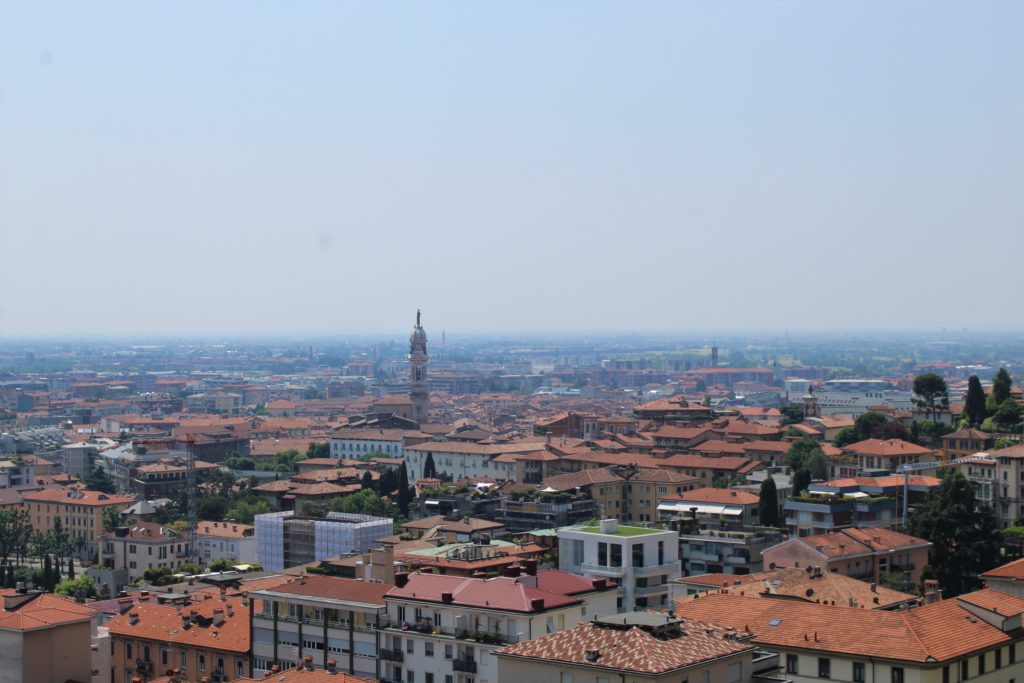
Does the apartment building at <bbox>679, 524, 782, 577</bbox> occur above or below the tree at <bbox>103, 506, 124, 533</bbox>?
above

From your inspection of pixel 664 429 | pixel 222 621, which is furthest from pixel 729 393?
pixel 222 621

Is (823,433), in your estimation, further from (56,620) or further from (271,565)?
(56,620)

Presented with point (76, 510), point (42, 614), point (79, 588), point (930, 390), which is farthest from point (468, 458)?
point (42, 614)

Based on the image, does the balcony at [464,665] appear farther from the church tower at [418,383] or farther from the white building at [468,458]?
the church tower at [418,383]

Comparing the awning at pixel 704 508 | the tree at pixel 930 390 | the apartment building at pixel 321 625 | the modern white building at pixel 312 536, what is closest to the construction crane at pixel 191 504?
the modern white building at pixel 312 536

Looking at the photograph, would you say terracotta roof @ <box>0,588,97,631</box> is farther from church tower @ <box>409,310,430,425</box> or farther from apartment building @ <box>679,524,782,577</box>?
church tower @ <box>409,310,430,425</box>

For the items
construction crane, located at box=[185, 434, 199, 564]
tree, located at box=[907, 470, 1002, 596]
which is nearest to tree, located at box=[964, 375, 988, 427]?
tree, located at box=[907, 470, 1002, 596]
